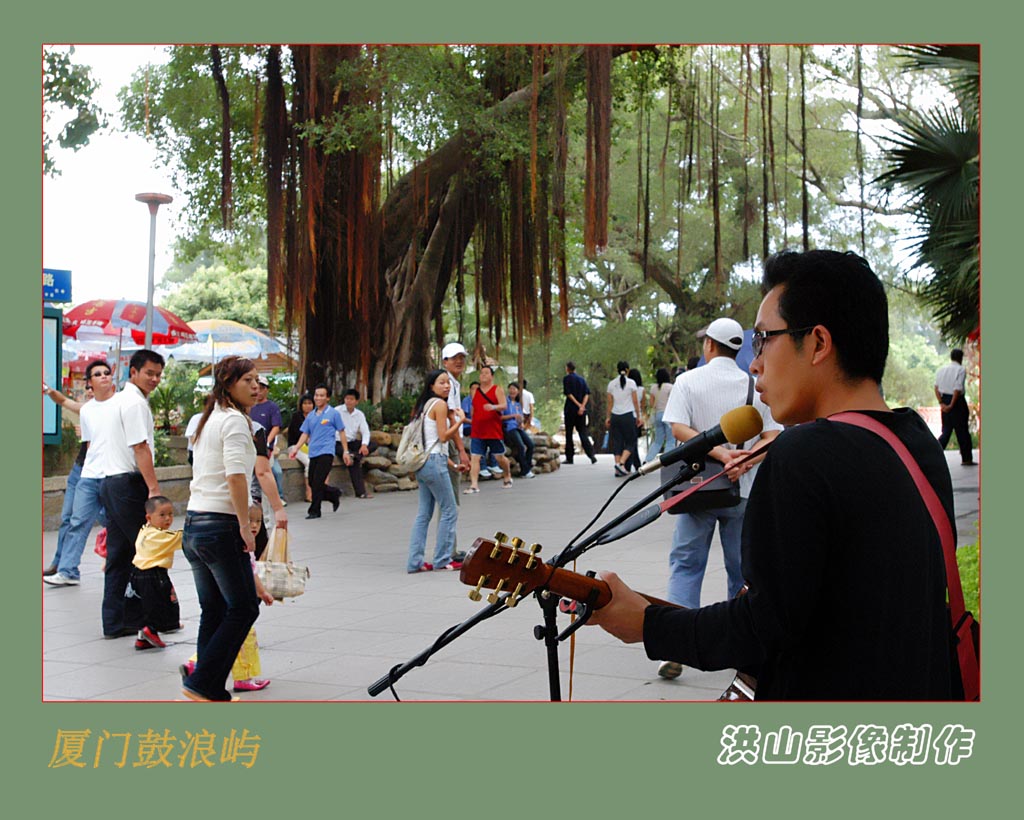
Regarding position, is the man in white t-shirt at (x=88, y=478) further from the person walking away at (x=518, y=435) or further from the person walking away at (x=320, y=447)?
the person walking away at (x=518, y=435)

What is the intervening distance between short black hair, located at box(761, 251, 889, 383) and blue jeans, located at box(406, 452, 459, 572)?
18.6 ft

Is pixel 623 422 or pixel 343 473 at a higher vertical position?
pixel 623 422

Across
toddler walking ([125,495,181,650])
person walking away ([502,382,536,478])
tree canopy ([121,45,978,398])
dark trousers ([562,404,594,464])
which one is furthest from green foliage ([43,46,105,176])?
dark trousers ([562,404,594,464])

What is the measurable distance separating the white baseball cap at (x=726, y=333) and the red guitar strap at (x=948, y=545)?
309 cm

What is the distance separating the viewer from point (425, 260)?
10.3 m

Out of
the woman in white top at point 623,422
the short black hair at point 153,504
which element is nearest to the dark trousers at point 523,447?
the woman in white top at point 623,422

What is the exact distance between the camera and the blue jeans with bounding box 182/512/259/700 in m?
4.18

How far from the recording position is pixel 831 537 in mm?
1732

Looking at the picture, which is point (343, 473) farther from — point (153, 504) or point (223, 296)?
point (153, 504)

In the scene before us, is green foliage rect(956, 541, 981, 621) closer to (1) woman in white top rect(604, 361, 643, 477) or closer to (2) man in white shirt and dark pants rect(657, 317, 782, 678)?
(2) man in white shirt and dark pants rect(657, 317, 782, 678)

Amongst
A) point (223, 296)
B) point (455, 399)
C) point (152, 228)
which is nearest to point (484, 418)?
point (455, 399)

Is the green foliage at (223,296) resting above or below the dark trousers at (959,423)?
above

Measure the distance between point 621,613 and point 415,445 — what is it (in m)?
5.54

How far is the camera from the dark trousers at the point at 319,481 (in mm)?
10180
